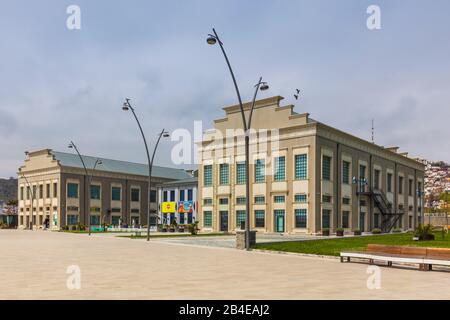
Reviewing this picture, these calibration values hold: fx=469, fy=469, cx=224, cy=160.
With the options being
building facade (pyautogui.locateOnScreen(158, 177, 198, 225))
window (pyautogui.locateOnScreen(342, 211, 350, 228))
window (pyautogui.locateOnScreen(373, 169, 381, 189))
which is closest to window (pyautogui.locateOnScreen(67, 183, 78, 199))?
building facade (pyautogui.locateOnScreen(158, 177, 198, 225))

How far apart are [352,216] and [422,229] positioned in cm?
2248

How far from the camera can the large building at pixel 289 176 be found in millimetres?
48938

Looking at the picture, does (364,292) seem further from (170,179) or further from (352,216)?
(170,179)

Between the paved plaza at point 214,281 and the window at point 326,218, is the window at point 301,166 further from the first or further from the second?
the paved plaza at point 214,281

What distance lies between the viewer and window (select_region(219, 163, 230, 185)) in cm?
5575

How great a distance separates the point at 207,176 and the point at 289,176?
40.4 ft

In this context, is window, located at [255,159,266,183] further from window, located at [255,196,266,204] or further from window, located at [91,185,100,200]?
window, located at [91,185,100,200]

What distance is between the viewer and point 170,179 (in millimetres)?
100375

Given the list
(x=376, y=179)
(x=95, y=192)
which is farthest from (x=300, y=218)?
(x=95, y=192)

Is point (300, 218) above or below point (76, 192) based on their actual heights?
below

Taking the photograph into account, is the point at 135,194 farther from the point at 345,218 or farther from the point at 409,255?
the point at 409,255

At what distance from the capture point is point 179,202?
79.4 meters

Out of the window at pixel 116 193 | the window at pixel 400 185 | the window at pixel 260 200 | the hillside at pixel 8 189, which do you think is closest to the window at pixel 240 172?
the window at pixel 260 200

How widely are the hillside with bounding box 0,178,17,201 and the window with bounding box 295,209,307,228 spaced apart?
139 meters
